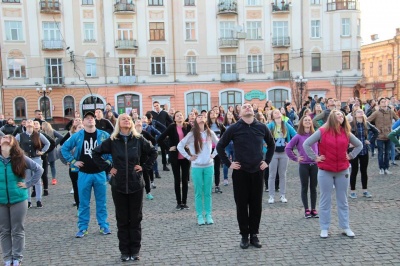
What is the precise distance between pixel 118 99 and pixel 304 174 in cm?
3605

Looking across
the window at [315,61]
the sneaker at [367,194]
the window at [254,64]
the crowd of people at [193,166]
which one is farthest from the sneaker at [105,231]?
the window at [315,61]

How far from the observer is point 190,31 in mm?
42562

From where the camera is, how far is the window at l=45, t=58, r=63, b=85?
41.1 metres

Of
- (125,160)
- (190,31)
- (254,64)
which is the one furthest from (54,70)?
(125,160)

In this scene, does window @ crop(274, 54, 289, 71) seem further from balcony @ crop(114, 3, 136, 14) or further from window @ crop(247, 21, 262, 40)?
balcony @ crop(114, 3, 136, 14)

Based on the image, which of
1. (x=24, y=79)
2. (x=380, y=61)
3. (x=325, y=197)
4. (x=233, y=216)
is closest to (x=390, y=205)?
(x=325, y=197)

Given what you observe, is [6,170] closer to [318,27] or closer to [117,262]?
[117,262]

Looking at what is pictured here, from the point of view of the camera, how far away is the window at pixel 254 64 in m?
43.5

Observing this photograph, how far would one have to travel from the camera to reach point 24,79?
134 feet

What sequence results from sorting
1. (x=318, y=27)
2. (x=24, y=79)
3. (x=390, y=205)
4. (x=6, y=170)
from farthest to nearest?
(x=318, y=27) < (x=24, y=79) < (x=390, y=205) < (x=6, y=170)

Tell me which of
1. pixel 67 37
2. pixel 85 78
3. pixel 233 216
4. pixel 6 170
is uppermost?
pixel 67 37

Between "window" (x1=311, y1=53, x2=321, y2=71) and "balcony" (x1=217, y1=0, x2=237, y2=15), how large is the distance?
360 inches

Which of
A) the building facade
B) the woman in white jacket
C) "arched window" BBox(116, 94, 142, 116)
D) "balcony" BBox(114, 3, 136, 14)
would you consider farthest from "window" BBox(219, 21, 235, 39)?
the woman in white jacket

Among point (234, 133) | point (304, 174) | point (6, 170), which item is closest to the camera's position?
point (6, 170)
